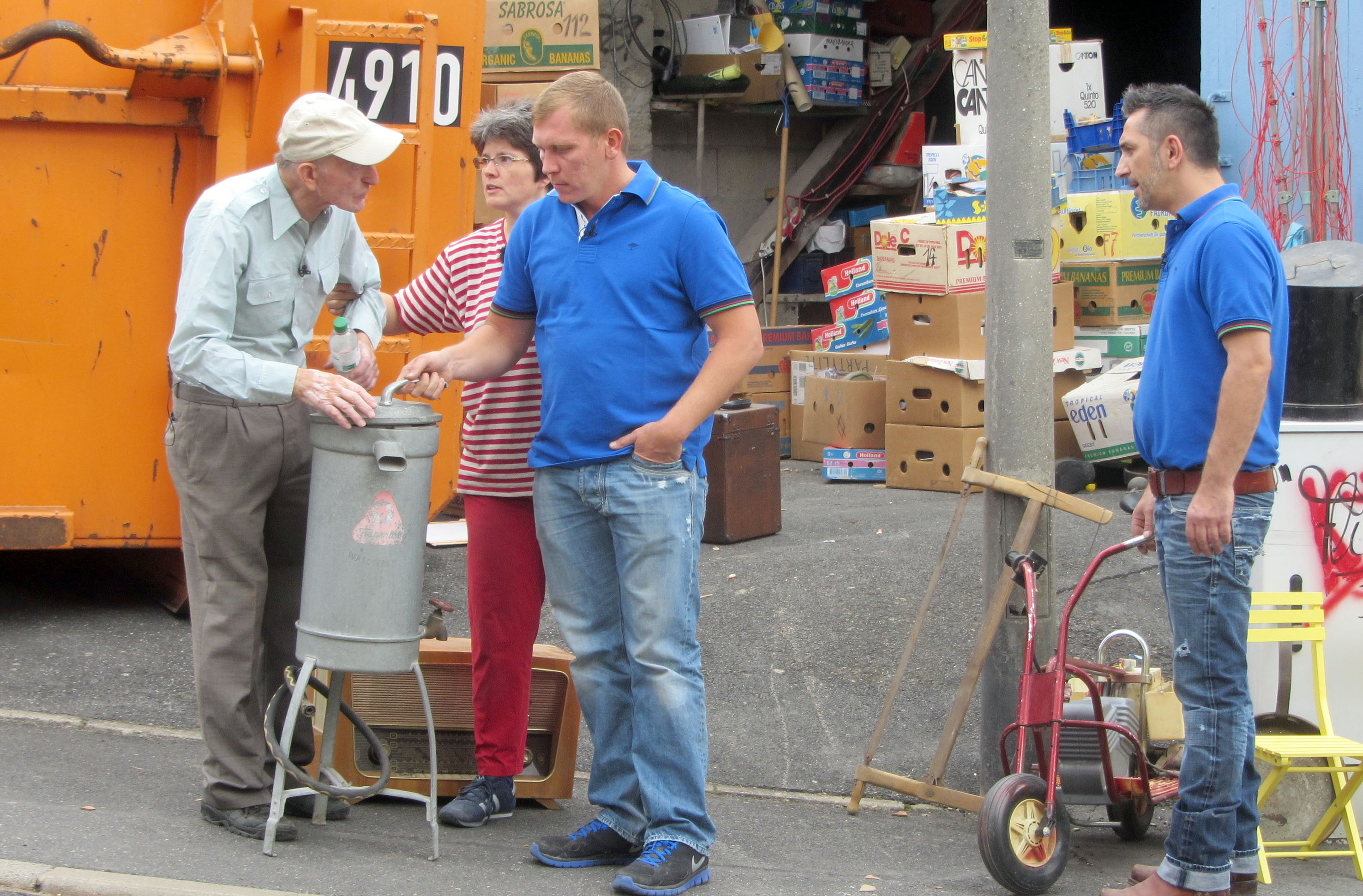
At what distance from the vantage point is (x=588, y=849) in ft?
11.2

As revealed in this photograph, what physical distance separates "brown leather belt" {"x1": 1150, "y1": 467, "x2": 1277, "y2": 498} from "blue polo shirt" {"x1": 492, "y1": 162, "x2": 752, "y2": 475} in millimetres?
1129

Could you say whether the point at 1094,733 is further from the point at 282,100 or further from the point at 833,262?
the point at 833,262

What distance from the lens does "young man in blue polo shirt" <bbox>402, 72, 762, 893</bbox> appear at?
125 inches

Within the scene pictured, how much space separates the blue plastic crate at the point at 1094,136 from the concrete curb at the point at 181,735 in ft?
18.5

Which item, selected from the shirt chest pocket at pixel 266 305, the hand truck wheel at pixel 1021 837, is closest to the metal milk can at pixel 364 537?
the shirt chest pocket at pixel 266 305

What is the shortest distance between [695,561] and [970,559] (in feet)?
9.80

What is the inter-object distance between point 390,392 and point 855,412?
5.72 m

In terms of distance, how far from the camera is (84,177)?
4.77 m

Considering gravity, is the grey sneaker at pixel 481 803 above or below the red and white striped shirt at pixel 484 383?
below

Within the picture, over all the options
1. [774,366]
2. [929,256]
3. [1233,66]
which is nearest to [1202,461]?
[929,256]

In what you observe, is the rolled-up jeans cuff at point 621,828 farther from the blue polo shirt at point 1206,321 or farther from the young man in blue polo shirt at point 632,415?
the blue polo shirt at point 1206,321

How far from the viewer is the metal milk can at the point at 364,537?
321 centimetres

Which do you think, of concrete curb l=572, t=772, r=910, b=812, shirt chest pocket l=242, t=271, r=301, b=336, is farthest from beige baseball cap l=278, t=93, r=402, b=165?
concrete curb l=572, t=772, r=910, b=812

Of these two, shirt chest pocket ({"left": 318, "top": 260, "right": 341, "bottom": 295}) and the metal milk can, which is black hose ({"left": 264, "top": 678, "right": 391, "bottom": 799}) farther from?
shirt chest pocket ({"left": 318, "top": 260, "right": 341, "bottom": 295})
